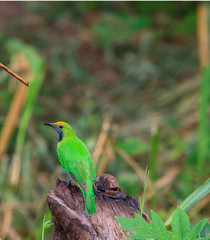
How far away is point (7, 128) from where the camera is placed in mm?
3592

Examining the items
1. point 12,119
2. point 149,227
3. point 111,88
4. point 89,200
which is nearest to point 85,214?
Result: point 89,200

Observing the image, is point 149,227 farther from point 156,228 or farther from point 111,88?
point 111,88

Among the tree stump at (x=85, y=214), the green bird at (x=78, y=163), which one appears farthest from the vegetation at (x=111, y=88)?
the tree stump at (x=85, y=214)

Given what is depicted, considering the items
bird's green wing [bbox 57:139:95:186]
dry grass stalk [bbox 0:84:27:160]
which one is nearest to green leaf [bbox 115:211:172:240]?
bird's green wing [bbox 57:139:95:186]

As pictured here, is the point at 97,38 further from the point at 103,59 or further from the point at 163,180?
the point at 163,180

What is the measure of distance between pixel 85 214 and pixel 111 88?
5135mm

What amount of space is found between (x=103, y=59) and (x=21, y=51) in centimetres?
313

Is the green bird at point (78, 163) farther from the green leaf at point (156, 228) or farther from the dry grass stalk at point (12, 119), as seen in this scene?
the dry grass stalk at point (12, 119)

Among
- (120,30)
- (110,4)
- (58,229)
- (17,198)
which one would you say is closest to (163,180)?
(17,198)

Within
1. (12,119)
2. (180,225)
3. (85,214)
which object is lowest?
(12,119)

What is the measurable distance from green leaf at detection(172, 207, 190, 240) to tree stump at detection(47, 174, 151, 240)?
0.56 feet

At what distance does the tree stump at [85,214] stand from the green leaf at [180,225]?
0.56 feet

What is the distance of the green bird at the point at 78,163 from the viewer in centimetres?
126

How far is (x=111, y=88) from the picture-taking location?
6.32 metres
